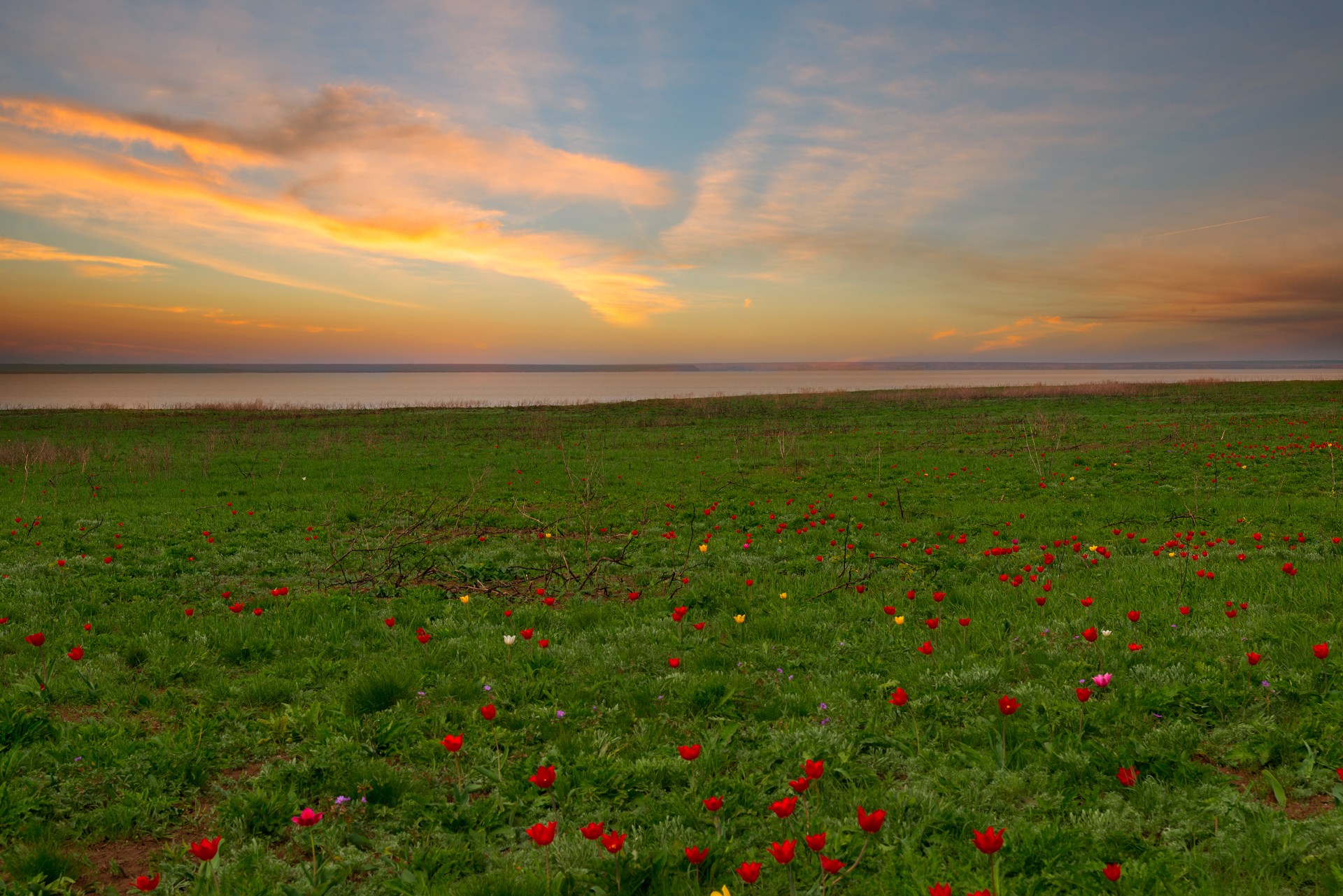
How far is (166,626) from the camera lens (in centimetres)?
705

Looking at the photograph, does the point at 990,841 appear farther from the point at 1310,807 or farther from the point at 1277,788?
the point at 1310,807

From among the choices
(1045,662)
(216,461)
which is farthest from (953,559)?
(216,461)

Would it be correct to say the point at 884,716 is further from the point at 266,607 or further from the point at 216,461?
the point at 216,461

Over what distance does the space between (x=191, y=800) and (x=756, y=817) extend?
3.33 meters

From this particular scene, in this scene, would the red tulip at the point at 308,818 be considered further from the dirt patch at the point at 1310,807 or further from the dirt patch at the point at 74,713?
the dirt patch at the point at 1310,807

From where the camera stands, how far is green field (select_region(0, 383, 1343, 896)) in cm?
342

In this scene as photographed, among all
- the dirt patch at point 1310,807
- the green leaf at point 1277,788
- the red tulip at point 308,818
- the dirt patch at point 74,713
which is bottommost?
the dirt patch at point 74,713

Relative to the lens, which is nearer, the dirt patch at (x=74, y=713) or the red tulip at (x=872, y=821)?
the red tulip at (x=872, y=821)

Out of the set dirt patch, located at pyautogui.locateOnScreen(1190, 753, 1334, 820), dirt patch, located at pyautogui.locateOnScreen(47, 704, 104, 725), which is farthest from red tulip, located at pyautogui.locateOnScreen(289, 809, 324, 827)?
dirt patch, located at pyautogui.locateOnScreen(1190, 753, 1334, 820)

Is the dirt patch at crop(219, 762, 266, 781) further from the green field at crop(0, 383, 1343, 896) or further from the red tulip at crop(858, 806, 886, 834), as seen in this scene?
the red tulip at crop(858, 806, 886, 834)

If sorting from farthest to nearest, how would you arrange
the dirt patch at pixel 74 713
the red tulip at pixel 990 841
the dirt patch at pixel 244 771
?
the dirt patch at pixel 74 713 < the dirt patch at pixel 244 771 < the red tulip at pixel 990 841

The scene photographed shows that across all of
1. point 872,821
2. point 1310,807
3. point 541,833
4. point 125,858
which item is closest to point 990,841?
point 872,821

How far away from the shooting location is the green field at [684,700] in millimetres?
3416

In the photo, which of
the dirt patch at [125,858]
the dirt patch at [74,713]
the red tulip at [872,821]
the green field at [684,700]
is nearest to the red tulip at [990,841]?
the red tulip at [872,821]
